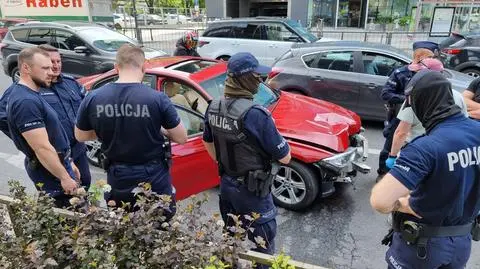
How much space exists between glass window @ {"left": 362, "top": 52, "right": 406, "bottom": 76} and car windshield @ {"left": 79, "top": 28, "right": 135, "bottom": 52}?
561 centimetres

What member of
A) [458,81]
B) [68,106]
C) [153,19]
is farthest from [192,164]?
[153,19]

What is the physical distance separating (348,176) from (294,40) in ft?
21.0

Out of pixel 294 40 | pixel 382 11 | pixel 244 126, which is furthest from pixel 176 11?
pixel 244 126

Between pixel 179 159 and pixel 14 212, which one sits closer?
pixel 14 212

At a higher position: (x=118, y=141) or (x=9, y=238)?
(x=118, y=141)

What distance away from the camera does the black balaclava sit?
5.72 ft

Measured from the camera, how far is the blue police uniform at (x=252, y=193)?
2316mm

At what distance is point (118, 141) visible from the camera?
2.47m

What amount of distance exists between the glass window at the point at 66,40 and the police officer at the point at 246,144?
7237 millimetres

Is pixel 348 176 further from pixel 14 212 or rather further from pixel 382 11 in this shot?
pixel 382 11

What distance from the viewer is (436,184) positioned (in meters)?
1.76

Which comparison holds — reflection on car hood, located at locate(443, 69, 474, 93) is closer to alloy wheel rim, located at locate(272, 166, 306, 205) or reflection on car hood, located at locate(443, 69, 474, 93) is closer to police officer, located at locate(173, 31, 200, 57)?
alloy wheel rim, located at locate(272, 166, 306, 205)

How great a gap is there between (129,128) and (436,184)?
1.82 meters

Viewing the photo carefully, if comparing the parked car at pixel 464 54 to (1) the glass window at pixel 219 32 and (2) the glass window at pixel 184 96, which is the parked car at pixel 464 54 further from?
(2) the glass window at pixel 184 96
